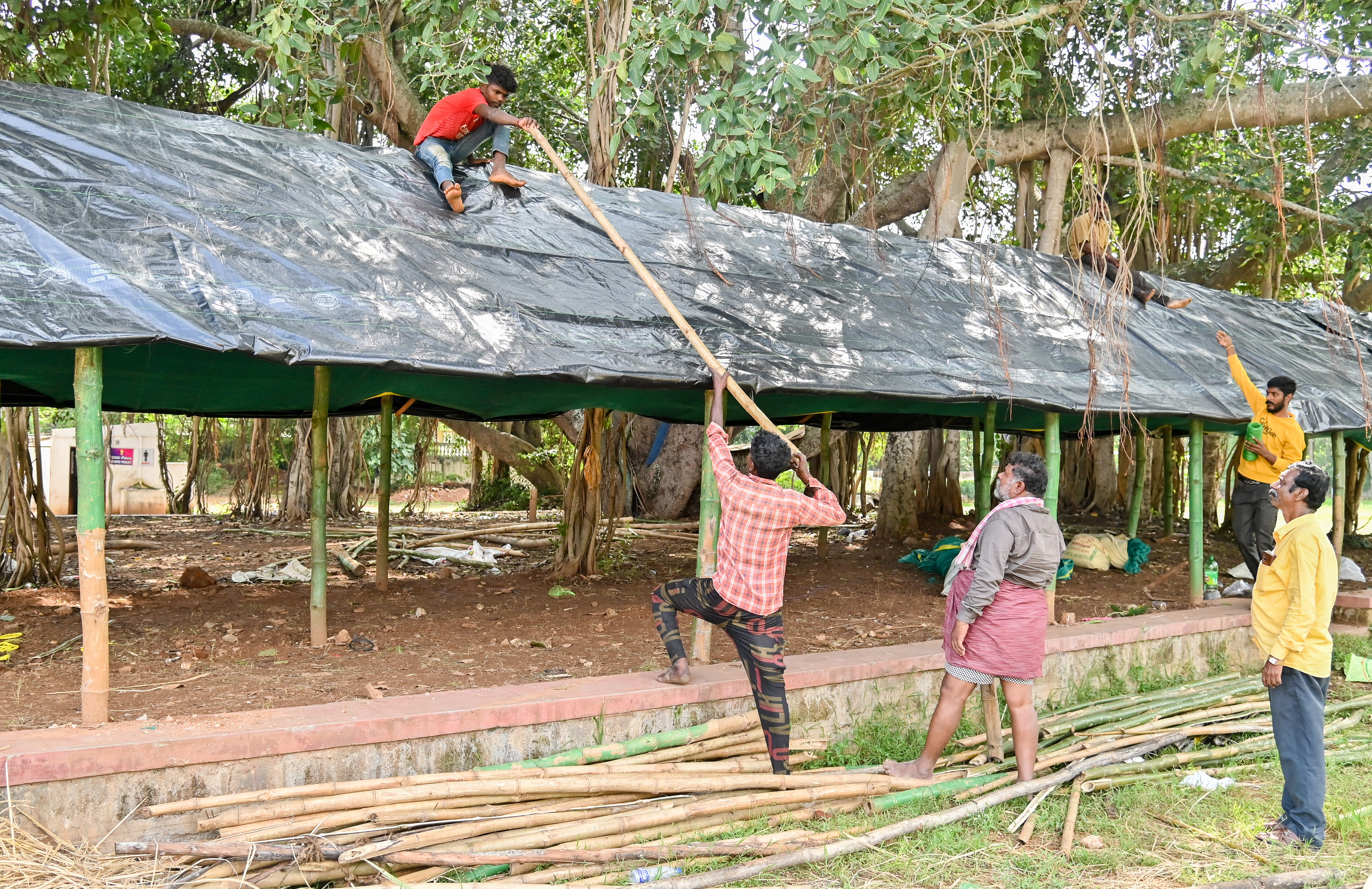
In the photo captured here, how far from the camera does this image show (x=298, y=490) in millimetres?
13836

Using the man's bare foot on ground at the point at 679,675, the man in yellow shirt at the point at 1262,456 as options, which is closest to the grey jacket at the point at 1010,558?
the man's bare foot on ground at the point at 679,675

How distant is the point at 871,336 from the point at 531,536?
246 inches

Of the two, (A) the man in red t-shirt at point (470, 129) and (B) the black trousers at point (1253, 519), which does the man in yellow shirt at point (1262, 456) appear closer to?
(B) the black trousers at point (1253, 519)

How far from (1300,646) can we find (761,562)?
223 centimetres

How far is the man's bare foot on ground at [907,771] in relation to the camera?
182 inches

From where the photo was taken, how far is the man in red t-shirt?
5773 millimetres

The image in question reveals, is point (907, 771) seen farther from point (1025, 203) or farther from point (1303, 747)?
point (1025, 203)

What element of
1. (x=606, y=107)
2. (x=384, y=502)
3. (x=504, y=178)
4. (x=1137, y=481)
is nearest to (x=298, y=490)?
(x=384, y=502)

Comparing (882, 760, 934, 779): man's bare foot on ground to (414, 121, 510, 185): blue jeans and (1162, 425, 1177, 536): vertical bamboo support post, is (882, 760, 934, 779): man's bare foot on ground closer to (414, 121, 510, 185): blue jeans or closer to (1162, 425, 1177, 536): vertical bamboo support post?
(414, 121, 510, 185): blue jeans

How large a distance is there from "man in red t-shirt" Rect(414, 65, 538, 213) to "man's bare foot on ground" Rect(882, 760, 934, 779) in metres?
3.88

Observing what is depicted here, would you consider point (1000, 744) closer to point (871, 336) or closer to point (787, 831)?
point (787, 831)

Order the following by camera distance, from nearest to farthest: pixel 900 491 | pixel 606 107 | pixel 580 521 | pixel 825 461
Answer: pixel 606 107 < pixel 580 521 < pixel 825 461 < pixel 900 491

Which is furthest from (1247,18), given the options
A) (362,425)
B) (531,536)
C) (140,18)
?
(362,425)

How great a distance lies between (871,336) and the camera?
6074mm
